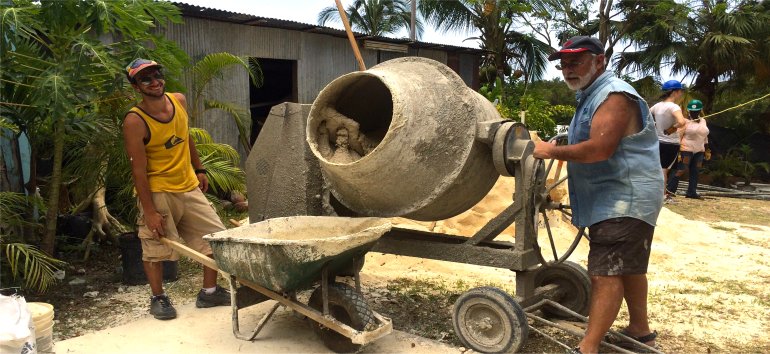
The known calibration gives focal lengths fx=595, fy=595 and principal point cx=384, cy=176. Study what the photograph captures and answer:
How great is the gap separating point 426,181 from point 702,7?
14537mm

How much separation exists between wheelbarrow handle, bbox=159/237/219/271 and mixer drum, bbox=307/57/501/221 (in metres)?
0.91

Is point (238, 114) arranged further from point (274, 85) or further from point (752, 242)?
point (752, 242)

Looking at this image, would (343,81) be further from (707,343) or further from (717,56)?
(717,56)

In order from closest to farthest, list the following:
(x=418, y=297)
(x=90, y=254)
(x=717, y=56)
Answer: (x=418, y=297)
(x=90, y=254)
(x=717, y=56)

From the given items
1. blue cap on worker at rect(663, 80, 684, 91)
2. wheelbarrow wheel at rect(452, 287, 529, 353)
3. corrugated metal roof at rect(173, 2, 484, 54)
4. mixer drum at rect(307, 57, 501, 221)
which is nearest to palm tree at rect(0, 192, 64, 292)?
mixer drum at rect(307, 57, 501, 221)

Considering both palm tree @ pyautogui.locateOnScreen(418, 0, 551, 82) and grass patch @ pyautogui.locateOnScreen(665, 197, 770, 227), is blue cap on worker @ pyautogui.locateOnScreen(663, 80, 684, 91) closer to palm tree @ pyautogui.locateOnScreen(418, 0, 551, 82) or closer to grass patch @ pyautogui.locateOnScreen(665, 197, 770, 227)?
grass patch @ pyautogui.locateOnScreen(665, 197, 770, 227)

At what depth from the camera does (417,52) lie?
41.5 feet

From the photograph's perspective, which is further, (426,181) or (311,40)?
(311,40)

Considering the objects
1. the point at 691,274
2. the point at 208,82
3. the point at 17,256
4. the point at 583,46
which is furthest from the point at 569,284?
the point at 208,82

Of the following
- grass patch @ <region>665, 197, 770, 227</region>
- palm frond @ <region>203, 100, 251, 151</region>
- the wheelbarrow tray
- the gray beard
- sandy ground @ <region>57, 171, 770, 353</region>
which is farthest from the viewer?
grass patch @ <region>665, 197, 770, 227</region>

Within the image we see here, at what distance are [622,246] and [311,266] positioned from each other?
1612mm

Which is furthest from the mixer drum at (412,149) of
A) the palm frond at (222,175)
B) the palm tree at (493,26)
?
the palm tree at (493,26)

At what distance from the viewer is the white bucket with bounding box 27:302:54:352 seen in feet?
9.95

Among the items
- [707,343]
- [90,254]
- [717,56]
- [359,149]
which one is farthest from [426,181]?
[717,56]
